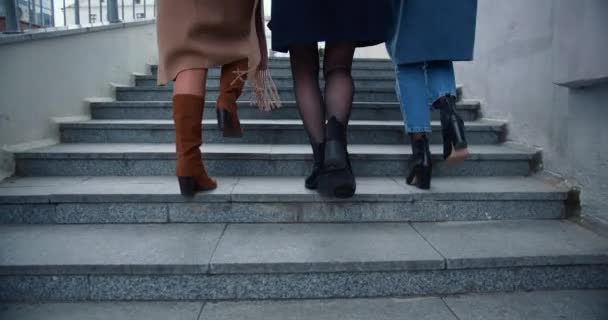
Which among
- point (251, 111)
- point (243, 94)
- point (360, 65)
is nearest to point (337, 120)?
point (251, 111)

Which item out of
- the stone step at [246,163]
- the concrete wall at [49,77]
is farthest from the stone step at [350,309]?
the concrete wall at [49,77]

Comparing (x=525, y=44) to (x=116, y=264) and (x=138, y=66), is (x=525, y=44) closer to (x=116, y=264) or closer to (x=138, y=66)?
(x=116, y=264)

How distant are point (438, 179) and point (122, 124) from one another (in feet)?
6.52

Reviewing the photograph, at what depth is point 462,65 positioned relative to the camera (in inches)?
130

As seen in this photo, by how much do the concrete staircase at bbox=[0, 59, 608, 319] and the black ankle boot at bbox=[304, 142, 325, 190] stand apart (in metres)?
0.09

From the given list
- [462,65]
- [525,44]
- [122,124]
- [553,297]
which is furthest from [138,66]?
[553,297]

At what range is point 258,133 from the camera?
2570 mm

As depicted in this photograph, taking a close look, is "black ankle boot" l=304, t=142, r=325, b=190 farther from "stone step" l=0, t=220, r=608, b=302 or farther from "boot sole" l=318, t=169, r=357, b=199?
"stone step" l=0, t=220, r=608, b=302

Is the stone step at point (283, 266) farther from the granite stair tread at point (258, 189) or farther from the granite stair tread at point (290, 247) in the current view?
the granite stair tread at point (258, 189)

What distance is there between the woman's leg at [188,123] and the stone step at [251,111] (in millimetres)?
1171

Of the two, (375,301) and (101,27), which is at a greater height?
(101,27)

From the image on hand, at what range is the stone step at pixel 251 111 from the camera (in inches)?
114

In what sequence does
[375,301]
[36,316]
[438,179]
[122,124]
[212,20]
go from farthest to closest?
[122,124] < [438,179] < [212,20] < [375,301] < [36,316]

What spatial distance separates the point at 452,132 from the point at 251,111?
1606 mm
